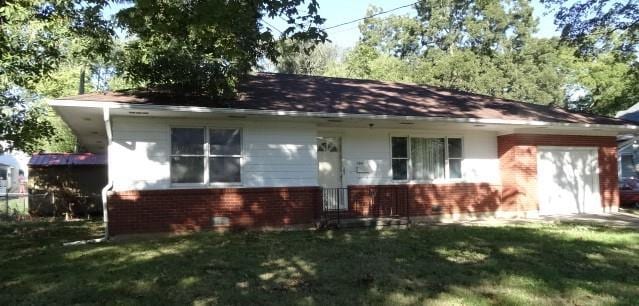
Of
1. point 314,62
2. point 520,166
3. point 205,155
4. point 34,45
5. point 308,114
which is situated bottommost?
point 520,166

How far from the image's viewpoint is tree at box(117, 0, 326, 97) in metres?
8.89

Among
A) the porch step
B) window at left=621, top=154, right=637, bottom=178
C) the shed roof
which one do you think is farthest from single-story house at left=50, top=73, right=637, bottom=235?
window at left=621, top=154, right=637, bottom=178

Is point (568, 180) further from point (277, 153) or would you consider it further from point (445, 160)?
point (277, 153)

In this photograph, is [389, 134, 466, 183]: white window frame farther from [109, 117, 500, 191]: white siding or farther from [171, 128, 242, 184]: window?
[171, 128, 242, 184]: window

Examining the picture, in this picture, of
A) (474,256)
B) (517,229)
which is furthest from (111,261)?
(517,229)

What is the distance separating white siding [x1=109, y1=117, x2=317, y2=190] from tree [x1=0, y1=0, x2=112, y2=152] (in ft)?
7.90

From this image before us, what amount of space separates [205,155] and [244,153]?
91 centimetres

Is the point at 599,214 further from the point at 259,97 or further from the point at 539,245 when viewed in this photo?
the point at 259,97

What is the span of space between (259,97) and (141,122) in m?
2.95

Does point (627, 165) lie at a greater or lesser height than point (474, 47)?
lesser

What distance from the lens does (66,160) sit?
21250 millimetres

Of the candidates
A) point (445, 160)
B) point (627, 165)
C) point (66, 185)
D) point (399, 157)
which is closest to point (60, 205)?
point (66, 185)

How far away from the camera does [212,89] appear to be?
12109mm

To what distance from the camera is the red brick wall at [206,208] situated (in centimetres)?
1148
